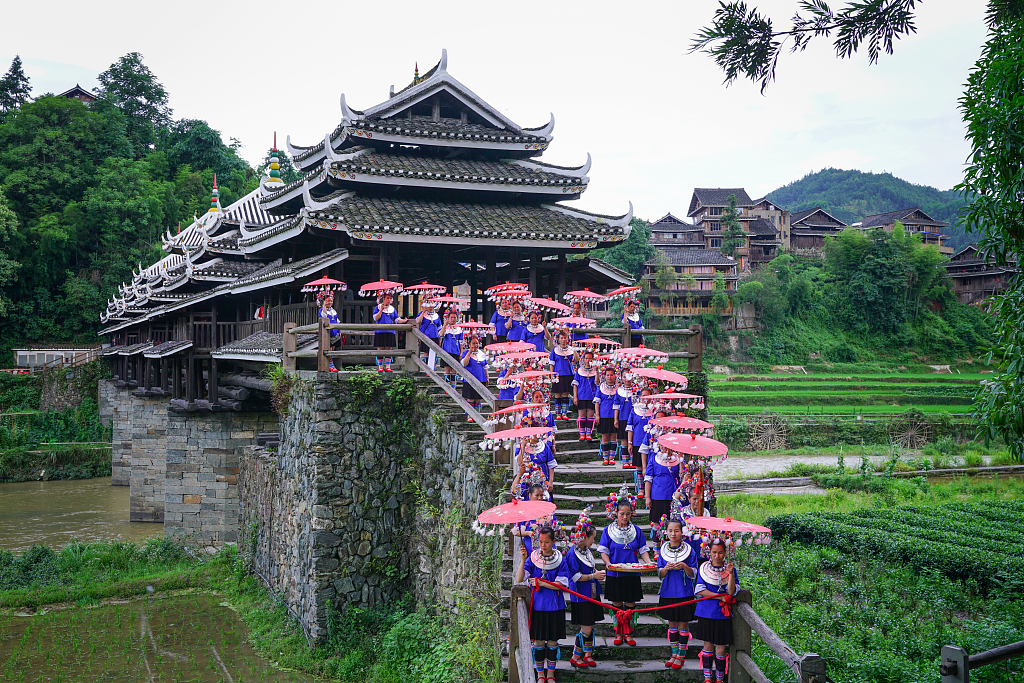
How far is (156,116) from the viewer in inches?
2687

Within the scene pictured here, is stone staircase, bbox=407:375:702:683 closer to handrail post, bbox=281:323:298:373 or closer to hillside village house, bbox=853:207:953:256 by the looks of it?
handrail post, bbox=281:323:298:373

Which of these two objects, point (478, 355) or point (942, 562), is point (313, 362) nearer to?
point (478, 355)

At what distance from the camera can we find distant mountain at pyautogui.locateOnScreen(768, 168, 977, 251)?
123 metres

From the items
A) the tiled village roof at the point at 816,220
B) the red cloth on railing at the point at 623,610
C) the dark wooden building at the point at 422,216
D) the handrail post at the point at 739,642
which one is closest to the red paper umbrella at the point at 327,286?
the dark wooden building at the point at 422,216

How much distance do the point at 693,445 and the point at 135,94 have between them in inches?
2940

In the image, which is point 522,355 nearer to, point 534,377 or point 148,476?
point 534,377

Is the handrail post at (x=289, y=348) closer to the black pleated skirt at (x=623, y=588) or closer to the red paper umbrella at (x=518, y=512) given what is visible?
the red paper umbrella at (x=518, y=512)

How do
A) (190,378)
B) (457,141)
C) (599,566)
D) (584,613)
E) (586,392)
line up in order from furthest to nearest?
(190,378), (457,141), (586,392), (599,566), (584,613)

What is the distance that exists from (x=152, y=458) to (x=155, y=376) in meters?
4.03

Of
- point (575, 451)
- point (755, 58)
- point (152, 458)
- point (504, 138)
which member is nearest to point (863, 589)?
point (575, 451)

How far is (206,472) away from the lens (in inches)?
923

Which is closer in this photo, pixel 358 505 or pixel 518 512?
pixel 518 512

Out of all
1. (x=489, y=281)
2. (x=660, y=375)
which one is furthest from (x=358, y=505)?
(x=489, y=281)

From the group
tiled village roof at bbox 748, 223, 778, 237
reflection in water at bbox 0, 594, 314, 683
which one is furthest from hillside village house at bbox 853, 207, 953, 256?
reflection in water at bbox 0, 594, 314, 683
